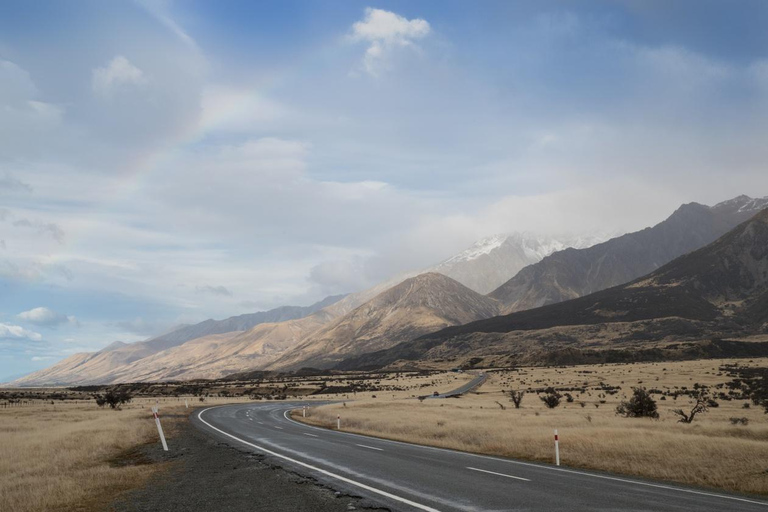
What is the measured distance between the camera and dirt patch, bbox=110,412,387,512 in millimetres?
10656

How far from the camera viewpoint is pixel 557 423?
29.8m

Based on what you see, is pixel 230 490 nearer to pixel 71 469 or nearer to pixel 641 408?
pixel 71 469

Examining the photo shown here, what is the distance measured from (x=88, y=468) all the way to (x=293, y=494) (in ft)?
32.6

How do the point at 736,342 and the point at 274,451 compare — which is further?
the point at 736,342

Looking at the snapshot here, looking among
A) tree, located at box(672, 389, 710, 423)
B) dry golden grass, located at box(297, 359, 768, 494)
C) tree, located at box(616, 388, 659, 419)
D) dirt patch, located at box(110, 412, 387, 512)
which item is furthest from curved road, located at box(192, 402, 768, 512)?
tree, located at box(616, 388, 659, 419)

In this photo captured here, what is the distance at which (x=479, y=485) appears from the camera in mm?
12469

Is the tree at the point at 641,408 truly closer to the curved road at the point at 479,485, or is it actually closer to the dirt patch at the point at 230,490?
the curved road at the point at 479,485

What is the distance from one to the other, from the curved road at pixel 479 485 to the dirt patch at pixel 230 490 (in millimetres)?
693

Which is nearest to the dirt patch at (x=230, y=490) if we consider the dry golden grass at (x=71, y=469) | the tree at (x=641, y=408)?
the dry golden grass at (x=71, y=469)

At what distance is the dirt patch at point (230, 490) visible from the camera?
10.7 meters

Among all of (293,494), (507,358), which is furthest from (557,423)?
(507,358)

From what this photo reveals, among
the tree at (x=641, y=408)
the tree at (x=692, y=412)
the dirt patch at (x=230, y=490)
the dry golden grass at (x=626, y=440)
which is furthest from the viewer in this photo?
the tree at (x=641, y=408)

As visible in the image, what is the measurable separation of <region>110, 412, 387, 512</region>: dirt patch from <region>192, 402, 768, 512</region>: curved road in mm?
693

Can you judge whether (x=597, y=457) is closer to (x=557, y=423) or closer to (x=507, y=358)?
(x=557, y=423)
